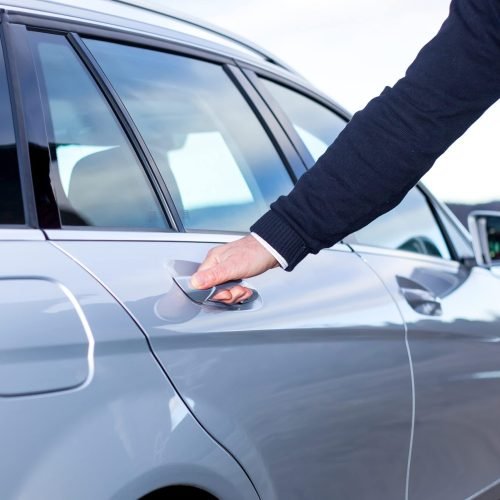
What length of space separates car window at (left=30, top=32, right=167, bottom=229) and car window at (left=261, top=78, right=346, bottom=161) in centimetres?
85

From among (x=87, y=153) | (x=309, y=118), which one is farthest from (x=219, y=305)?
(x=309, y=118)

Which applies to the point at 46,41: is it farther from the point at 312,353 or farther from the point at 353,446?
the point at 353,446

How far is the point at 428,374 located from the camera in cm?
258

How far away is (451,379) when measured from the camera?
2.70m

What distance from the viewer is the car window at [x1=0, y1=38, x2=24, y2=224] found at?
1760 mm

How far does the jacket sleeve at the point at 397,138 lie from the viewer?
1832 millimetres

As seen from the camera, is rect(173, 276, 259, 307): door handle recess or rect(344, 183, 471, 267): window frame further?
rect(344, 183, 471, 267): window frame

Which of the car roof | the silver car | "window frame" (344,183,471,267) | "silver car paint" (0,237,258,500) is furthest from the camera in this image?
"window frame" (344,183,471,267)

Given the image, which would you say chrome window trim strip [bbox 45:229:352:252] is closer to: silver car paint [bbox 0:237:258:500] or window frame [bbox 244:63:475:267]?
silver car paint [bbox 0:237:258:500]

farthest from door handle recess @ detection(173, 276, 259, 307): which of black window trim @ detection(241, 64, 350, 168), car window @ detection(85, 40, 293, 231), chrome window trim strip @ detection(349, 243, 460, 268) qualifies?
black window trim @ detection(241, 64, 350, 168)

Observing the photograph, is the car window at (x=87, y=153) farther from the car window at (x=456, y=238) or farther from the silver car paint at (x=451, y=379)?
the car window at (x=456, y=238)

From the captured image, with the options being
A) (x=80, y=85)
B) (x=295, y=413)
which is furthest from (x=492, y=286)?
(x=80, y=85)

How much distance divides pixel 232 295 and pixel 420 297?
97 cm

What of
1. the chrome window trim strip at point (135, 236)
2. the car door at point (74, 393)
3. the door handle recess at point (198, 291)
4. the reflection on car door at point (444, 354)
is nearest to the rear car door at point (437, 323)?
the reflection on car door at point (444, 354)
